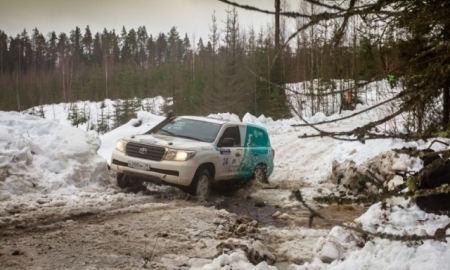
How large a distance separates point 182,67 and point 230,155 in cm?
4770

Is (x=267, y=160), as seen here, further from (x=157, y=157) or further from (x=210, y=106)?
(x=210, y=106)

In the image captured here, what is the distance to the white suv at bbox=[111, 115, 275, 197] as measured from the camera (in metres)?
8.87

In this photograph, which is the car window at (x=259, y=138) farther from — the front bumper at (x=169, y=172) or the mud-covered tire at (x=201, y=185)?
the front bumper at (x=169, y=172)

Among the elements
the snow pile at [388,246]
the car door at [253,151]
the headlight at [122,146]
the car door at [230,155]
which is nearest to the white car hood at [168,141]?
the headlight at [122,146]

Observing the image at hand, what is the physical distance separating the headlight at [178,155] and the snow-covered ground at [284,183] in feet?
4.18

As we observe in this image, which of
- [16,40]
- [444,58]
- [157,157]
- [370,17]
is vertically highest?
[16,40]

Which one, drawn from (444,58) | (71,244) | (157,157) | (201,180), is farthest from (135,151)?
(444,58)

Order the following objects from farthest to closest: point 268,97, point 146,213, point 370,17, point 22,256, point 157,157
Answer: point 268,97, point 157,157, point 146,213, point 22,256, point 370,17

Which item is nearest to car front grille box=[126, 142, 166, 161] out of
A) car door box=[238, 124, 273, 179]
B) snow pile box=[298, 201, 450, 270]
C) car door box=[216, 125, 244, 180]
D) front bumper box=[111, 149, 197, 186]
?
front bumper box=[111, 149, 197, 186]

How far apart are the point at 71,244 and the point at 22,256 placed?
0.63 m

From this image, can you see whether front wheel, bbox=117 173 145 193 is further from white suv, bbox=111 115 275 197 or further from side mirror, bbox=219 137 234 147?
side mirror, bbox=219 137 234 147

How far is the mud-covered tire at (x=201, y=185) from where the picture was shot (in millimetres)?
9070

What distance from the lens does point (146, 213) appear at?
7.52 m

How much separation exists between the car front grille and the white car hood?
0.09m
